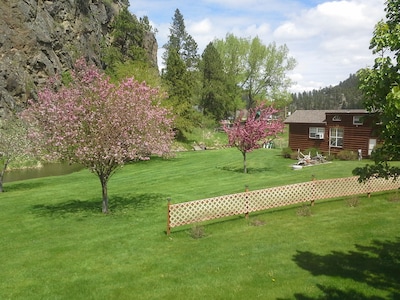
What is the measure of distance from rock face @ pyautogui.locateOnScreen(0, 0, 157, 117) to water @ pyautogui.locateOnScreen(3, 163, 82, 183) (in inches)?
425

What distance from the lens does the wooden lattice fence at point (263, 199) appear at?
14758 millimetres

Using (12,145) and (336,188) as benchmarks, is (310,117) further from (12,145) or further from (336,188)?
(12,145)

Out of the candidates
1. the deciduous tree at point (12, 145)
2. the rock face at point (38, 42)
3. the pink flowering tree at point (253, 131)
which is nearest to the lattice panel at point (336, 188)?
the pink flowering tree at point (253, 131)

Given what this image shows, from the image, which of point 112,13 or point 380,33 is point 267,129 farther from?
point 112,13

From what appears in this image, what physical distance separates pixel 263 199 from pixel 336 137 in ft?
83.7

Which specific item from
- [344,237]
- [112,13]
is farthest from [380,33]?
[112,13]

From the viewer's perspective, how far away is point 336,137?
38.6 metres

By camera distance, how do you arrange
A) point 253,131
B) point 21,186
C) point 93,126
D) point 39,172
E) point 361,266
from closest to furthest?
1. point 361,266
2. point 93,126
3. point 21,186
4. point 253,131
5. point 39,172

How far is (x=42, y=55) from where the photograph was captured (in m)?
55.3

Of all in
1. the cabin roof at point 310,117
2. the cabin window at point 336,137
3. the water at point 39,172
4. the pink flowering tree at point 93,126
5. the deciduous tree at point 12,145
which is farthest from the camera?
the cabin roof at point 310,117

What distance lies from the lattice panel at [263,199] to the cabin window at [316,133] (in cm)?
2098

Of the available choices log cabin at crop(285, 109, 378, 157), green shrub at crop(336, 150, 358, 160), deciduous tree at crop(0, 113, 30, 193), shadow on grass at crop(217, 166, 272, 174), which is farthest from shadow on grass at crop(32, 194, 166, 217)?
log cabin at crop(285, 109, 378, 157)

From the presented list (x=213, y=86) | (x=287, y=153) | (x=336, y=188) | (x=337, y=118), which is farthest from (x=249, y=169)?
(x=213, y=86)

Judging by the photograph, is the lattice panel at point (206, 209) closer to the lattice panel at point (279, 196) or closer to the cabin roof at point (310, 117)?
the lattice panel at point (279, 196)
